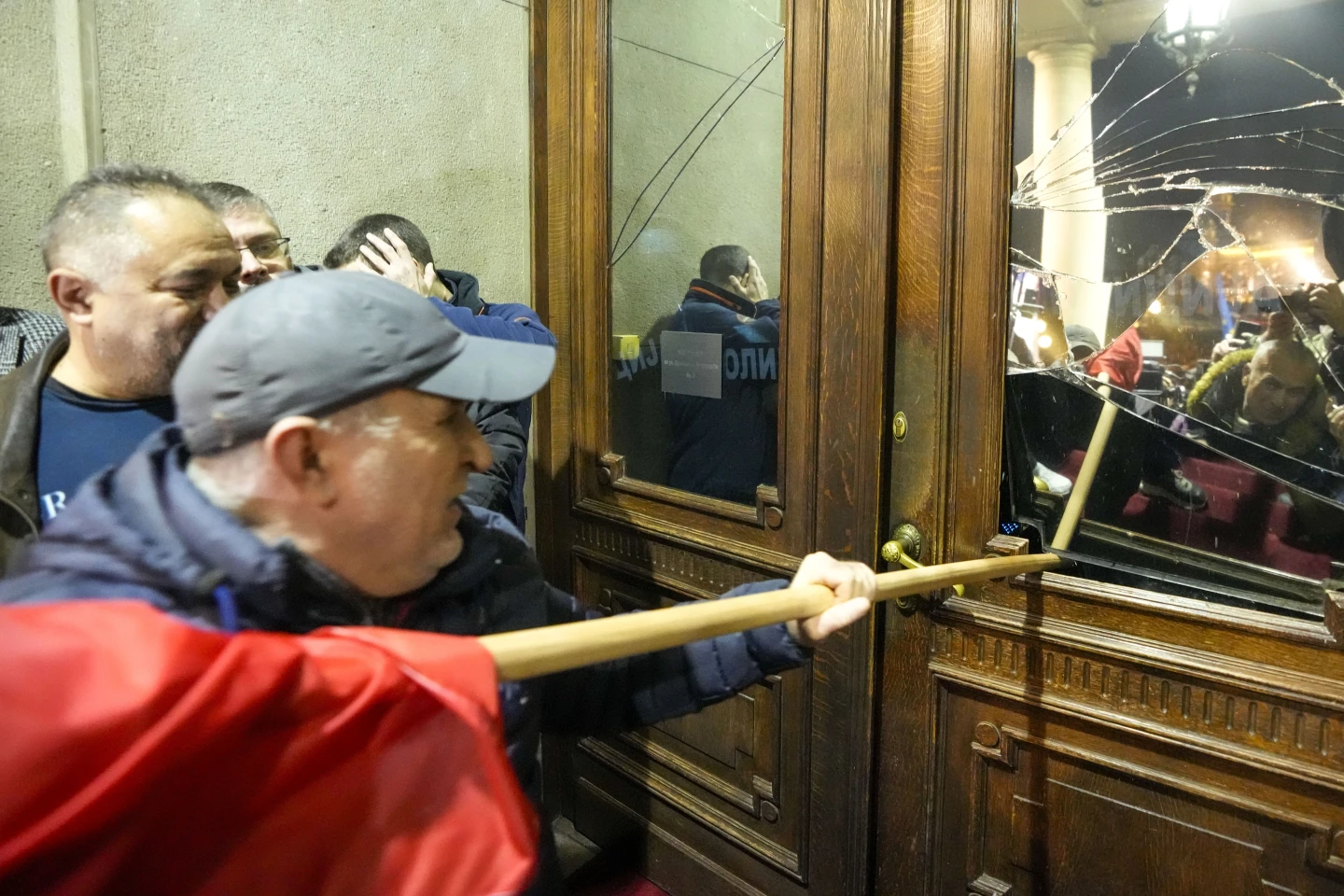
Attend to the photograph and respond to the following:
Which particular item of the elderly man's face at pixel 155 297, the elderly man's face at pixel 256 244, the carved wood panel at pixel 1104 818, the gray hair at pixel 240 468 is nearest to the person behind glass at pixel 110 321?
the elderly man's face at pixel 155 297

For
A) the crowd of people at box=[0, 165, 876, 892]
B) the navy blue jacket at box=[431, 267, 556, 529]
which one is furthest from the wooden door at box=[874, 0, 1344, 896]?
the navy blue jacket at box=[431, 267, 556, 529]

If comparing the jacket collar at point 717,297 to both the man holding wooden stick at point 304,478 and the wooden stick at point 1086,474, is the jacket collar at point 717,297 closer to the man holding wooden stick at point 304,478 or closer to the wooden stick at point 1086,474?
the wooden stick at point 1086,474

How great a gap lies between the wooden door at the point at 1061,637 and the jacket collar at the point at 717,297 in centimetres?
38

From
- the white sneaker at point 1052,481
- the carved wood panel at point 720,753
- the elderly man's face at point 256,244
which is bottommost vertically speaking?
the carved wood panel at point 720,753

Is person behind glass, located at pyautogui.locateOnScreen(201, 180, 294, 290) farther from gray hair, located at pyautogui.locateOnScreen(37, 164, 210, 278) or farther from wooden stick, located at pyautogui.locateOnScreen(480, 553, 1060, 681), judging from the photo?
wooden stick, located at pyautogui.locateOnScreen(480, 553, 1060, 681)

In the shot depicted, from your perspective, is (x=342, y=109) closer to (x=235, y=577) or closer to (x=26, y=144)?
(x=26, y=144)

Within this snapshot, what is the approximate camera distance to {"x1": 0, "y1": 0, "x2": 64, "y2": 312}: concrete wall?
1686 mm

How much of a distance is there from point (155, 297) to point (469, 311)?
2.60 ft

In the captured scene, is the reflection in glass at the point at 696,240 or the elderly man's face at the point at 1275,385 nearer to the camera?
the elderly man's face at the point at 1275,385

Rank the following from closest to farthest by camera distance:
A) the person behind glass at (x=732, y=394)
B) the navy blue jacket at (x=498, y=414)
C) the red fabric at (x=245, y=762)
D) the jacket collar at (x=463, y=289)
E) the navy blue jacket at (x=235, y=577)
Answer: the red fabric at (x=245, y=762), the navy blue jacket at (x=235, y=577), the navy blue jacket at (x=498, y=414), the person behind glass at (x=732, y=394), the jacket collar at (x=463, y=289)

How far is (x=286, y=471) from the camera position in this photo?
79cm

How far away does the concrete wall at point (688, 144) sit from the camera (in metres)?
1.93

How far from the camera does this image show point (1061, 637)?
1555 mm

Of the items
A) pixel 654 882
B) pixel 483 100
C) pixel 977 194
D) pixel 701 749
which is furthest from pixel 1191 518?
pixel 483 100
